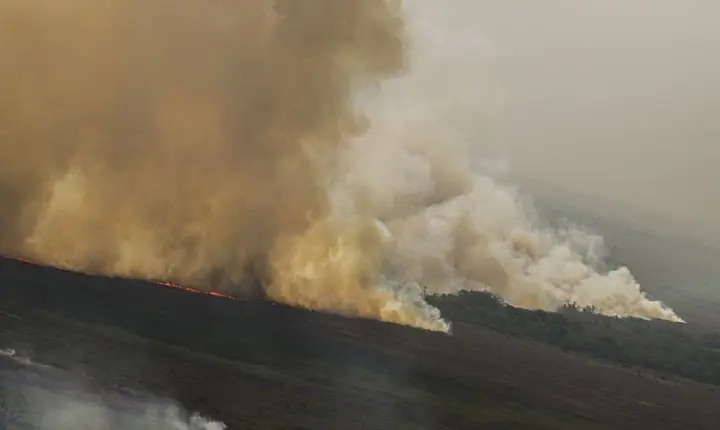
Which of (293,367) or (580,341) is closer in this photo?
(293,367)

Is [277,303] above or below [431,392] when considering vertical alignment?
above

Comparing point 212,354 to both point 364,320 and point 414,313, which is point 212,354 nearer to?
point 364,320

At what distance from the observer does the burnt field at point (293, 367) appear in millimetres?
79312

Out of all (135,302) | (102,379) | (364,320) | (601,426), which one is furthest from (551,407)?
(102,379)

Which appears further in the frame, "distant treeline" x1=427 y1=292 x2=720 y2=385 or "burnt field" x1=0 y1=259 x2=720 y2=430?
"distant treeline" x1=427 y1=292 x2=720 y2=385

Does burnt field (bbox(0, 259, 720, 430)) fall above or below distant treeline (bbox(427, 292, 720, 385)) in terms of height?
below

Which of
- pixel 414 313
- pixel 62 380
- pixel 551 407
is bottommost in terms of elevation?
pixel 62 380

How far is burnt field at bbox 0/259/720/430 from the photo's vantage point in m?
79.3

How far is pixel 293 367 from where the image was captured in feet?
326

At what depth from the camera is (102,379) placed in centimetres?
7288

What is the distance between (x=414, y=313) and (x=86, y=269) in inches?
2630

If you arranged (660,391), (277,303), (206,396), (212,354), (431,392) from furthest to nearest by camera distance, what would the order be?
(660,391) < (277,303) < (431,392) < (212,354) < (206,396)

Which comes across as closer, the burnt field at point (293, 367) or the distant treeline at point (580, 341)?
the burnt field at point (293, 367)

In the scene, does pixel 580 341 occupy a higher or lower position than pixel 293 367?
higher
